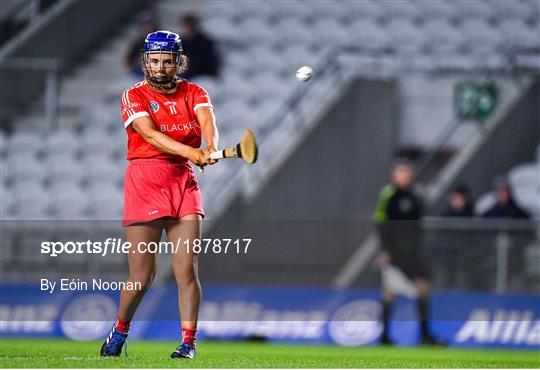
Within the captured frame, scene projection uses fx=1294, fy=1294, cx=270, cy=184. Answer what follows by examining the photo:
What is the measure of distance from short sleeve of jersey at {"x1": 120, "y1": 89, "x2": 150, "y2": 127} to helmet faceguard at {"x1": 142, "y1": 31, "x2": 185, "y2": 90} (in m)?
0.15

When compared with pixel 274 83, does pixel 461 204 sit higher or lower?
lower

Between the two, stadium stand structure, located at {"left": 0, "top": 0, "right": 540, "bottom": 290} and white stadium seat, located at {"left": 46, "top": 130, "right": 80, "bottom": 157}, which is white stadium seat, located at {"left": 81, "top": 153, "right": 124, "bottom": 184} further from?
white stadium seat, located at {"left": 46, "top": 130, "right": 80, "bottom": 157}

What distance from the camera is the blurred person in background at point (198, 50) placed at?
1803 cm

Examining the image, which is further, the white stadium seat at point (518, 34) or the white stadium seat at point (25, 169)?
the white stadium seat at point (518, 34)

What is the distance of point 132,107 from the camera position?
848 cm

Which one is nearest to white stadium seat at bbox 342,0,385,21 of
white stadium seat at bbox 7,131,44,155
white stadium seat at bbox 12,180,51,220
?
white stadium seat at bbox 7,131,44,155

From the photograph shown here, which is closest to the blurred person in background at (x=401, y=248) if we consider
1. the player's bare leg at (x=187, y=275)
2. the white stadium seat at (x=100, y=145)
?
the white stadium seat at (x=100, y=145)

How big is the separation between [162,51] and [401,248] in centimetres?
726

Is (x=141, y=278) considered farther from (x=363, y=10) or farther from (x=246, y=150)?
(x=363, y=10)

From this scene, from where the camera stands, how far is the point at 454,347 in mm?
14820

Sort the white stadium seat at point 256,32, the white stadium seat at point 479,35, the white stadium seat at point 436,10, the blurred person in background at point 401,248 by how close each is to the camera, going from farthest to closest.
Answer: the white stadium seat at point 436,10, the white stadium seat at point 479,35, the white stadium seat at point 256,32, the blurred person in background at point 401,248

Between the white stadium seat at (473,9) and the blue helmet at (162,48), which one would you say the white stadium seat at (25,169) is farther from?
the blue helmet at (162,48)

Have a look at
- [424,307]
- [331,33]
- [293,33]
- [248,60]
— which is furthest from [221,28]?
[424,307]

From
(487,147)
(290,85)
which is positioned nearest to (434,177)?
(487,147)
